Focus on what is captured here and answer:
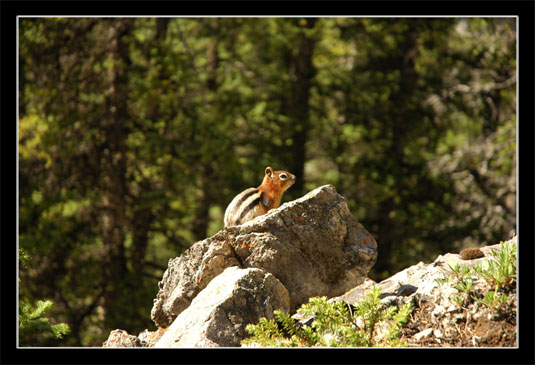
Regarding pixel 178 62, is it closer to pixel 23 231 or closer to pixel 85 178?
pixel 85 178

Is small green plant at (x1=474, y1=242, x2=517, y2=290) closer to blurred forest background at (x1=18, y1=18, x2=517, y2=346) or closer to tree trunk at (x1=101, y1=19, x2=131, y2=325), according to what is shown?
blurred forest background at (x1=18, y1=18, x2=517, y2=346)

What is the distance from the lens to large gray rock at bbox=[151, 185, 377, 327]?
604cm

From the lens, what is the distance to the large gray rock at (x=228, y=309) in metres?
5.16

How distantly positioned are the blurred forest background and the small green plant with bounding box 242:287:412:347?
31.0ft

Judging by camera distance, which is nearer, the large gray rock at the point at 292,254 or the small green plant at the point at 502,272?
the small green plant at the point at 502,272

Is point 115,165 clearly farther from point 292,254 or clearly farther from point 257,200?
point 292,254

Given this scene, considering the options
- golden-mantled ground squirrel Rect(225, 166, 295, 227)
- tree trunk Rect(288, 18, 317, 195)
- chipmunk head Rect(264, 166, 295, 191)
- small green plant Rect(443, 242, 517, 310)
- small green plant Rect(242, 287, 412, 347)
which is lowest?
small green plant Rect(242, 287, 412, 347)

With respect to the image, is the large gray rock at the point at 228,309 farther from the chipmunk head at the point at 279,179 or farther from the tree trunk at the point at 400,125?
the tree trunk at the point at 400,125

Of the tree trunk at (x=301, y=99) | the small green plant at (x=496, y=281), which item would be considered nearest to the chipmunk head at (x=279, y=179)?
the small green plant at (x=496, y=281)

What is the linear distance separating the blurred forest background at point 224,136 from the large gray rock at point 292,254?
8.18m

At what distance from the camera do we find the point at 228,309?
5.32m

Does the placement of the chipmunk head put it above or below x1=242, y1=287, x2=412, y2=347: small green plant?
above

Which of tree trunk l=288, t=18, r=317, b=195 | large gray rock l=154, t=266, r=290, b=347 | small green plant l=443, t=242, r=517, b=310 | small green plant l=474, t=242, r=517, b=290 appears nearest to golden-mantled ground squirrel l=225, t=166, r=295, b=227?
large gray rock l=154, t=266, r=290, b=347

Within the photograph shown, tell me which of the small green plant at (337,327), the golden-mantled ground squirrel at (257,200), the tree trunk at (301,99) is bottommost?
the small green plant at (337,327)
